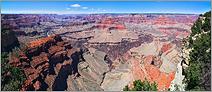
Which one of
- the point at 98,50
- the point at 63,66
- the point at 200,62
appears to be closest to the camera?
the point at 200,62

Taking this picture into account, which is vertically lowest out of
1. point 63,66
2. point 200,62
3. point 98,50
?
point 63,66

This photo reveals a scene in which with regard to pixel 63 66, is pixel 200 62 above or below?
above

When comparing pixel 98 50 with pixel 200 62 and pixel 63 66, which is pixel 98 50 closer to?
pixel 63 66

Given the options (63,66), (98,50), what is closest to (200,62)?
(63,66)

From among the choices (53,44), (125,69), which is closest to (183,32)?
(125,69)

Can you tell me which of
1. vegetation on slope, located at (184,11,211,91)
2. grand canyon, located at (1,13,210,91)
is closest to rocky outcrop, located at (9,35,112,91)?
grand canyon, located at (1,13,210,91)

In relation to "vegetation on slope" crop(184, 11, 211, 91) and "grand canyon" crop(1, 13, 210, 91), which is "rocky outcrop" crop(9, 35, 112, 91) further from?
"vegetation on slope" crop(184, 11, 211, 91)

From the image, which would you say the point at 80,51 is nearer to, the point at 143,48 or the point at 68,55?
the point at 68,55
